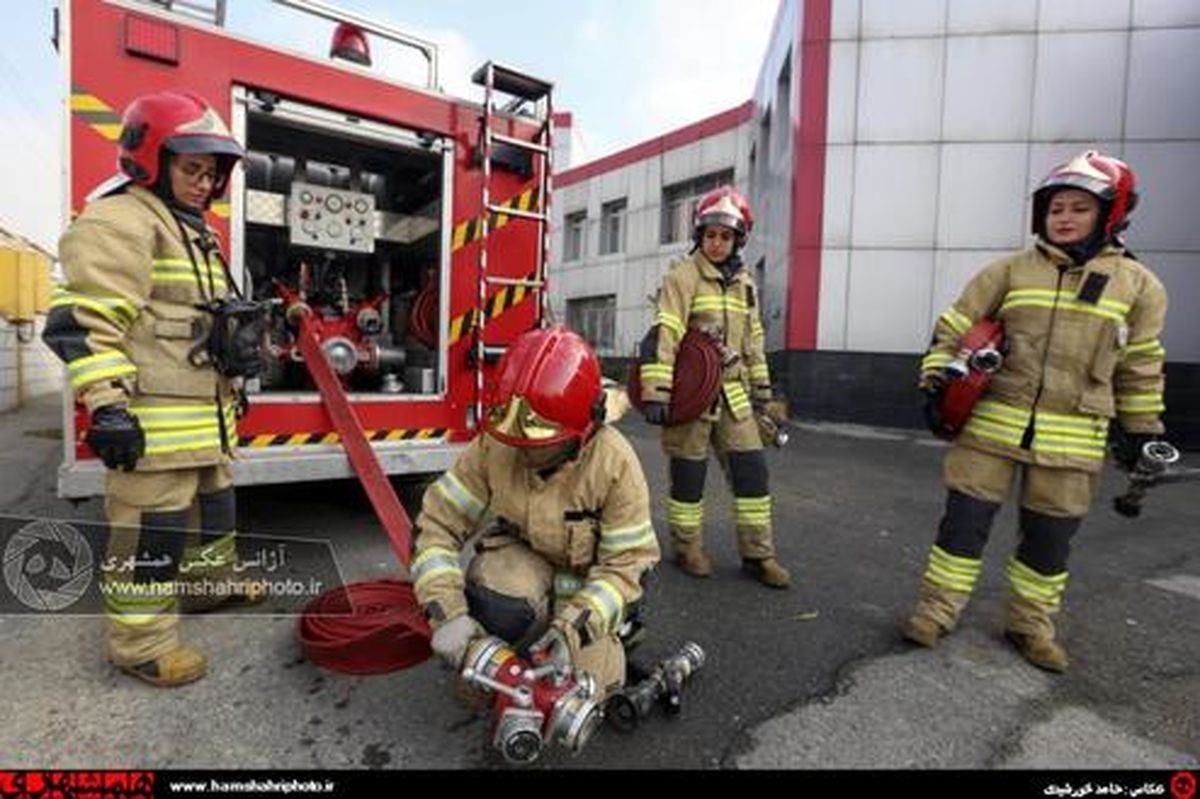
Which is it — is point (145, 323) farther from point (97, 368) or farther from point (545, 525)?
point (545, 525)

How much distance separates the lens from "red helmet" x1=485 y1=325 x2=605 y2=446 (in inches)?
71.5

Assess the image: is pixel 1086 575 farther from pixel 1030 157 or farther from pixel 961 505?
pixel 1030 157

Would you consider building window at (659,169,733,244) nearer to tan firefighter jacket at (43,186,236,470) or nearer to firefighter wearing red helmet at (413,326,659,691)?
tan firefighter jacket at (43,186,236,470)

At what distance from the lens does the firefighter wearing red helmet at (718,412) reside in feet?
11.1

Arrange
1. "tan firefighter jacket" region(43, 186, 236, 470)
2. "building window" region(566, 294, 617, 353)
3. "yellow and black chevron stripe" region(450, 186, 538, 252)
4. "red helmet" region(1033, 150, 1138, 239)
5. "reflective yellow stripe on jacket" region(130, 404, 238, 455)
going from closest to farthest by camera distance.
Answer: "tan firefighter jacket" region(43, 186, 236, 470)
"reflective yellow stripe on jacket" region(130, 404, 238, 455)
"red helmet" region(1033, 150, 1138, 239)
"yellow and black chevron stripe" region(450, 186, 538, 252)
"building window" region(566, 294, 617, 353)

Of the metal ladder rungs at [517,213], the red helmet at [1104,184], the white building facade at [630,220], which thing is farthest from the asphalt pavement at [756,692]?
the white building facade at [630,220]

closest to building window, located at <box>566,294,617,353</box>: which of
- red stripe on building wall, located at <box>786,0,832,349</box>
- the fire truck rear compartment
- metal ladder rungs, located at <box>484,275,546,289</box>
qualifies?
red stripe on building wall, located at <box>786,0,832,349</box>

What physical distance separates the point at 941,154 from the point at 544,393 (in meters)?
9.48

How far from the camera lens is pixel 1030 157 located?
9.17 m

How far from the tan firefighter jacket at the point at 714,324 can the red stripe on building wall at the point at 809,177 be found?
665 cm

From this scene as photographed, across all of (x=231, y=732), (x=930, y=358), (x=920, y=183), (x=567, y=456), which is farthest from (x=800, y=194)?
(x=231, y=732)

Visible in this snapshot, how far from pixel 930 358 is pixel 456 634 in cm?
206

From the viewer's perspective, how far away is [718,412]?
339 centimetres

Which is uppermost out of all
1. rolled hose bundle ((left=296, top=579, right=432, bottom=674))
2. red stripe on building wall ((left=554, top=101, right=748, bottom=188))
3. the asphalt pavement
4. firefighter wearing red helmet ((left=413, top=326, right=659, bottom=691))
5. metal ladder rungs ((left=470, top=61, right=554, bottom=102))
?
red stripe on building wall ((left=554, top=101, right=748, bottom=188))
